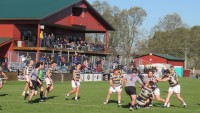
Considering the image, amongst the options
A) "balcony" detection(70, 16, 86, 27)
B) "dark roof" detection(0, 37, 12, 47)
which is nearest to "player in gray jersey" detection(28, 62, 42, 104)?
"dark roof" detection(0, 37, 12, 47)

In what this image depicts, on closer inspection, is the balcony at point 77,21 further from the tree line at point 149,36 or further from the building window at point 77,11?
the tree line at point 149,36

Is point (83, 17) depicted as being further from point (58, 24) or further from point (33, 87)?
point (33, 87)

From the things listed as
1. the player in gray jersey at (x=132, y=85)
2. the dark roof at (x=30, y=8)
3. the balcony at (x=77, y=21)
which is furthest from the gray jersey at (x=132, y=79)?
the balcony at (x=77, y=21)

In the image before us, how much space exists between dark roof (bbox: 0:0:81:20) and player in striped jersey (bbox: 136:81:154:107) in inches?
1313

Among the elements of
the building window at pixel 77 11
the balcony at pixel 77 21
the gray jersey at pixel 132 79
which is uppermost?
the building window at pixel 77 11

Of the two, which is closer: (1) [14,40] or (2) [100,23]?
(1) [14,40]

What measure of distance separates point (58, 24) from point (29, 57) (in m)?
10.7

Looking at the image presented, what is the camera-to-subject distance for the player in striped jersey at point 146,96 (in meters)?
17.9

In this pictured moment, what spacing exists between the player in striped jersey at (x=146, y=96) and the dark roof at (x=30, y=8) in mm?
33343

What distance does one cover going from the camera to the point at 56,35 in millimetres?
57094

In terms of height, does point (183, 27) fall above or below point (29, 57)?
above

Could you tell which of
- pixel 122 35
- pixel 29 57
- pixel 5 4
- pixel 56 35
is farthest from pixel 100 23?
pixel 122 35

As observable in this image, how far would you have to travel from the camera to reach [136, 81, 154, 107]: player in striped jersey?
58.7 feet

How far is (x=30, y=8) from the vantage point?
174 ft
